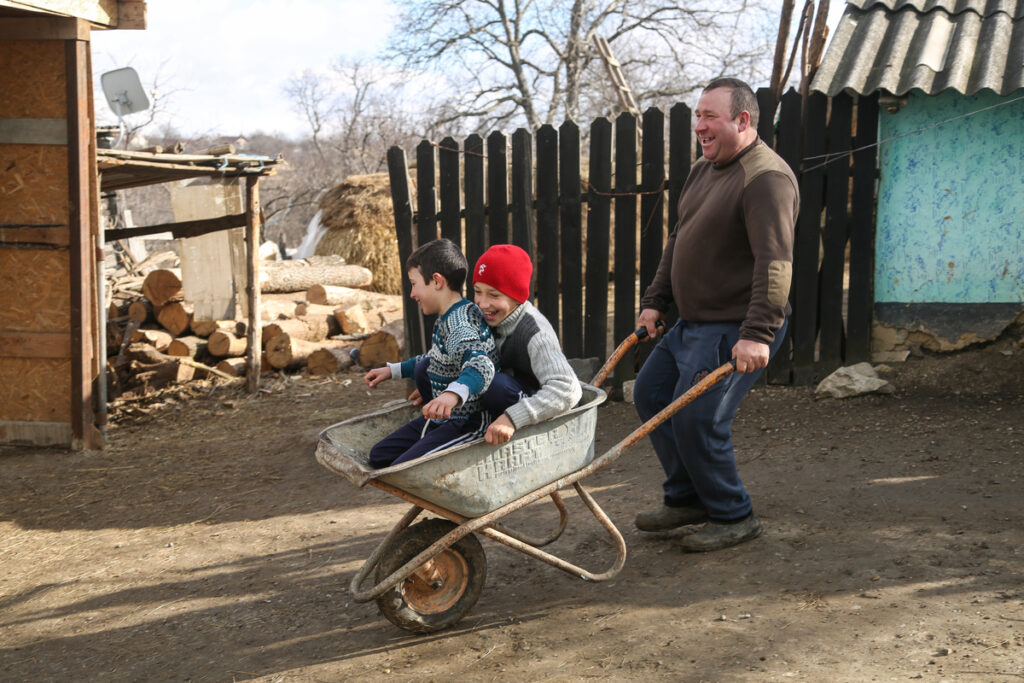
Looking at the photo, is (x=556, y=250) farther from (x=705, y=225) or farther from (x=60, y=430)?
(x=60, y=430)

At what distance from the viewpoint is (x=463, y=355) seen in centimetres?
312

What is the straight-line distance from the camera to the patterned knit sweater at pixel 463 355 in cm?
302

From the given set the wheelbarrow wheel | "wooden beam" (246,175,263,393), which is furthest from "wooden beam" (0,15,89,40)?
the wheelbarrow wheel

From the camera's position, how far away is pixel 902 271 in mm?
6145

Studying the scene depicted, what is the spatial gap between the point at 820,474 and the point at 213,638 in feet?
10.2

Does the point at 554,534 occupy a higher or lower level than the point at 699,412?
lower

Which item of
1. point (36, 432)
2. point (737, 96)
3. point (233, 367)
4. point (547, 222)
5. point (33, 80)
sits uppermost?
point (33, 80)

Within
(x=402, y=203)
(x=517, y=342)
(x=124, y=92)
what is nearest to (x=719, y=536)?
(x=517, y=342)

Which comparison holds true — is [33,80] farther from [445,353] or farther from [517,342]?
[517,342]

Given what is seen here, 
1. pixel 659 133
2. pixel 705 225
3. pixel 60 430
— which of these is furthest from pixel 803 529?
pixel 60 430

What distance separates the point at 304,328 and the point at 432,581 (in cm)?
722

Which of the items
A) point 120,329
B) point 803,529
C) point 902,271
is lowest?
point 803,529

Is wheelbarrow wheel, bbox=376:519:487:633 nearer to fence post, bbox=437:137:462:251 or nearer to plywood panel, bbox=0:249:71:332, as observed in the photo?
fence post, bbox=437:137:462:251

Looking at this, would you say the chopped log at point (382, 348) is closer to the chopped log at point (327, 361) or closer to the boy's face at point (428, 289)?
the chopped log at point (327, 361)
